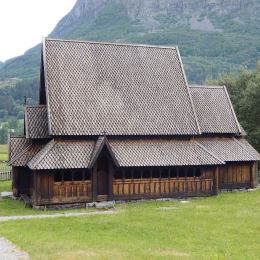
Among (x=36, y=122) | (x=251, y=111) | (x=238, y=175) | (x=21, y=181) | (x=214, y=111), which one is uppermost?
(x=251, y=111)

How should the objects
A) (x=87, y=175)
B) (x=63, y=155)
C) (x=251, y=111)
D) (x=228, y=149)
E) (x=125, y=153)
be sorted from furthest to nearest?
(x=251, y=111), (x=228, y=149), (x=125, y=153), (x=87, y=175), (x=63, y=155)

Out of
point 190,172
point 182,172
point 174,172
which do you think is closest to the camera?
point 174,172

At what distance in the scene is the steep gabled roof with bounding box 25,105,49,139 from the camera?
38250 mm

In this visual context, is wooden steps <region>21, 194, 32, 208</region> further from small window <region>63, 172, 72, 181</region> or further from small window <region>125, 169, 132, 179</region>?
small window <region>125, 169, 132, 179</region>

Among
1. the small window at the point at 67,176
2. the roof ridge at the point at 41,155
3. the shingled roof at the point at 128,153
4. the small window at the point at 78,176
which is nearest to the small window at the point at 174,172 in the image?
the shingled roof at the point at 128,153

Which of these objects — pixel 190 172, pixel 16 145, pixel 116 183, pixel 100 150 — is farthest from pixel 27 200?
pixel 190 172

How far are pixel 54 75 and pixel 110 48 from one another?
6.29 metres

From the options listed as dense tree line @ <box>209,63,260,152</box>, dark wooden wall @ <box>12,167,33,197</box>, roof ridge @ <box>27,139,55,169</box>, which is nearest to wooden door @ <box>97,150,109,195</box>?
roof ridge @ <box>27,139,55,169</box>

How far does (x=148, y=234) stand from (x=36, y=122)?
54.8 ft

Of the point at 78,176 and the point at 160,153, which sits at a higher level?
the point at 160,153

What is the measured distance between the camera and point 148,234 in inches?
1016

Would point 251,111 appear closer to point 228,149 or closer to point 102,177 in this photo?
point 228,149

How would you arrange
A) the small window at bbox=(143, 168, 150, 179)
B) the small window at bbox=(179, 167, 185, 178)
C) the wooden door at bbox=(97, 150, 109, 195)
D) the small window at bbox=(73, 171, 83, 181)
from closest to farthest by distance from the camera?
the small window at bbox=(73, 171, 83, 181)
the wooden door at bbox=(97, 150, 109, 195)
the small window at bbox=(143, 168, 150, 179)
the small window at bbox=(179, 167, 185, 178)

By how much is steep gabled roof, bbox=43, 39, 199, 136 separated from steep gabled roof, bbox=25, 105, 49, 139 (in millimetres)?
1698
